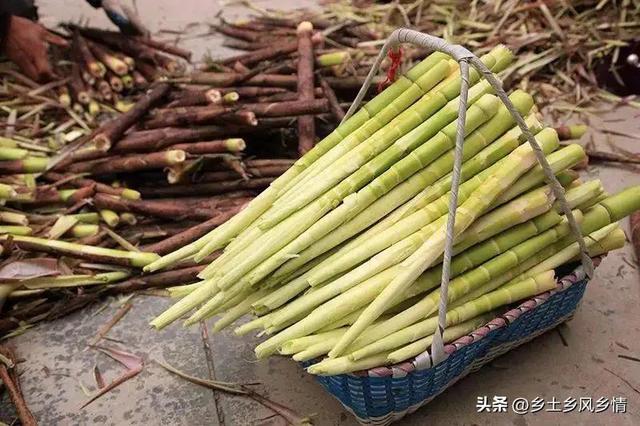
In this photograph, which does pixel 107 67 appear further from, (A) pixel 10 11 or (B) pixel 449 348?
(B) pixel 449 348

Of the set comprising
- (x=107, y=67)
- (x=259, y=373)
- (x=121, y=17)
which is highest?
(x=121, y=17)

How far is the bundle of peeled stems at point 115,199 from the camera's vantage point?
2.84m

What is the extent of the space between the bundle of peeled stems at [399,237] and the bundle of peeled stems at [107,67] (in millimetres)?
2079

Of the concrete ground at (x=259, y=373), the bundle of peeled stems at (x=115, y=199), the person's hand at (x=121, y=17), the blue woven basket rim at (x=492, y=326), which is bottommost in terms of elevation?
the concrete ground at (x=259, y=373)

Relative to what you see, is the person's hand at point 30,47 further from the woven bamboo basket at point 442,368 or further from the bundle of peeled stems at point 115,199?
the woven bamboo basket at point 442,368

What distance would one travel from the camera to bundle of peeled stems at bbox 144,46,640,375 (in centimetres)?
192

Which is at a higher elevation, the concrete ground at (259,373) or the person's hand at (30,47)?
the person's hand at (30,47)

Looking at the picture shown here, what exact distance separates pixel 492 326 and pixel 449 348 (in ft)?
0.54

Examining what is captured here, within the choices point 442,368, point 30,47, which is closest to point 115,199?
point 30,47

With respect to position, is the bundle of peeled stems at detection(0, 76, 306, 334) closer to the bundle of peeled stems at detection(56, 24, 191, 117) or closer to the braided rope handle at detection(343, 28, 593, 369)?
the bundle of peeled stems at detection(56, 24, 191, 117)

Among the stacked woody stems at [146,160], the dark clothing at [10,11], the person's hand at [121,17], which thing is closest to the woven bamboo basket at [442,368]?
the stacked woody stems at [146,160]

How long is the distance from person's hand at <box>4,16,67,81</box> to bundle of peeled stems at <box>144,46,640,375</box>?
2.36 metres

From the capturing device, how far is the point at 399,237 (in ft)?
6.61

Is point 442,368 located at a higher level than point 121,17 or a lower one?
lower
